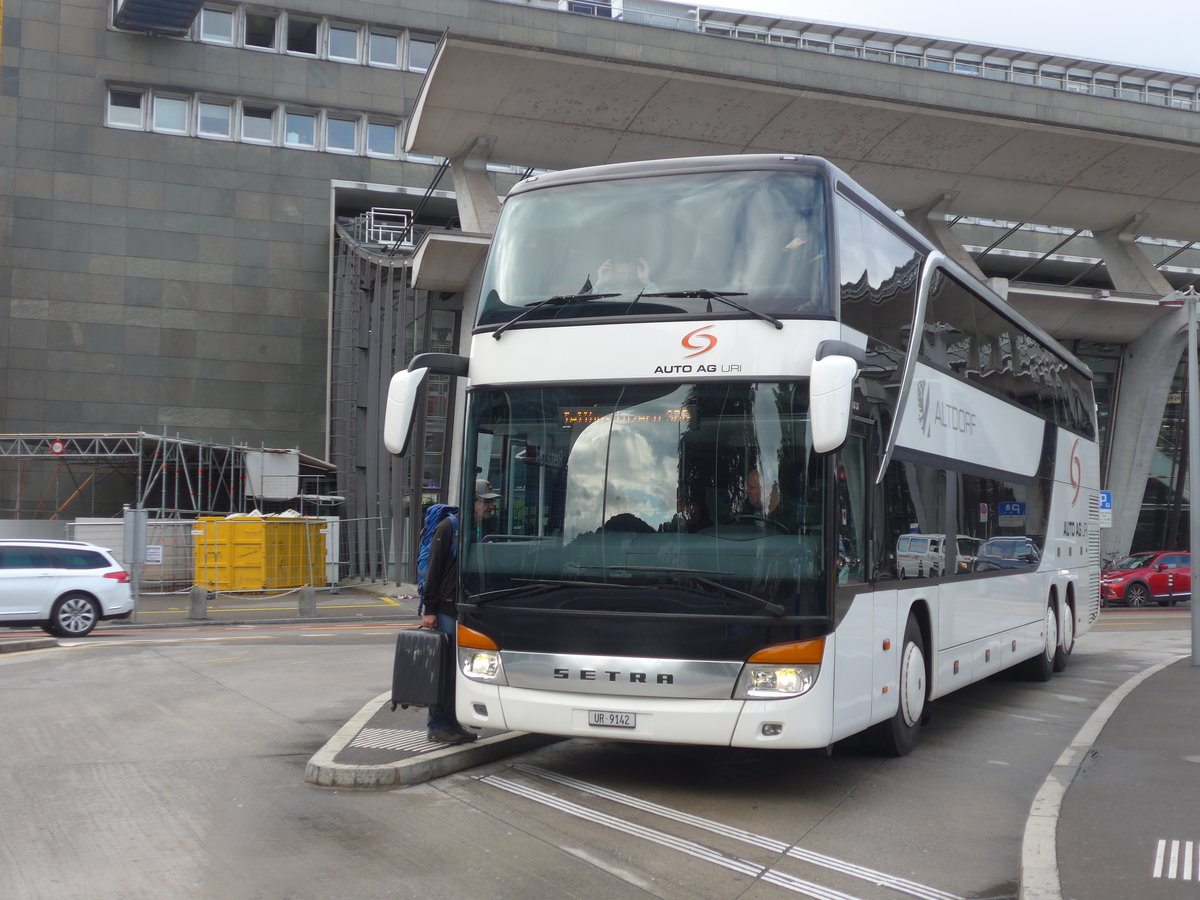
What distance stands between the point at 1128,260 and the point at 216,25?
32.9 meters

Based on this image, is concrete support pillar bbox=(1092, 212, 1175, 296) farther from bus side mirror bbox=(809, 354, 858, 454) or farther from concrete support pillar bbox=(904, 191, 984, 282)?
bus side mirror bbox=(809, 354, 858, 454)

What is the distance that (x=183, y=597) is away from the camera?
1345 inches

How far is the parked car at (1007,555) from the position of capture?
1175 cm

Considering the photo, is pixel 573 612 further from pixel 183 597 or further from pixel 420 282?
pixel 183 597

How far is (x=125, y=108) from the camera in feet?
149

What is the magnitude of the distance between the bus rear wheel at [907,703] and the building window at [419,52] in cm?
4202

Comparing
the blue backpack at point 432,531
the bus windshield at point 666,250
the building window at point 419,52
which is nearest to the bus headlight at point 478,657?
the blue backpack at point 432,531

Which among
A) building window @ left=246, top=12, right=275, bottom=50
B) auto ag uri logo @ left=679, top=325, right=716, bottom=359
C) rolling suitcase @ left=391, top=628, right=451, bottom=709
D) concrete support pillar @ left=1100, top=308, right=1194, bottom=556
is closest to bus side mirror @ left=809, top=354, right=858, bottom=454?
auto ag uri logo @ left=679, top=325, right=716, bottom=359

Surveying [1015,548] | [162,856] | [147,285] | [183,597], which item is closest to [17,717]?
[162,856]

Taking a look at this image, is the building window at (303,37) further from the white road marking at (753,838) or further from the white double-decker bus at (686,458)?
the white road marking at (753,838)

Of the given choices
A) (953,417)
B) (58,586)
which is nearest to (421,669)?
(953,417)

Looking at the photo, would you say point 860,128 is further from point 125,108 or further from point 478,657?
point 125,108

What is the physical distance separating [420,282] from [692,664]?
24.7 meters

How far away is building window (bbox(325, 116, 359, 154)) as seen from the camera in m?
47.2
